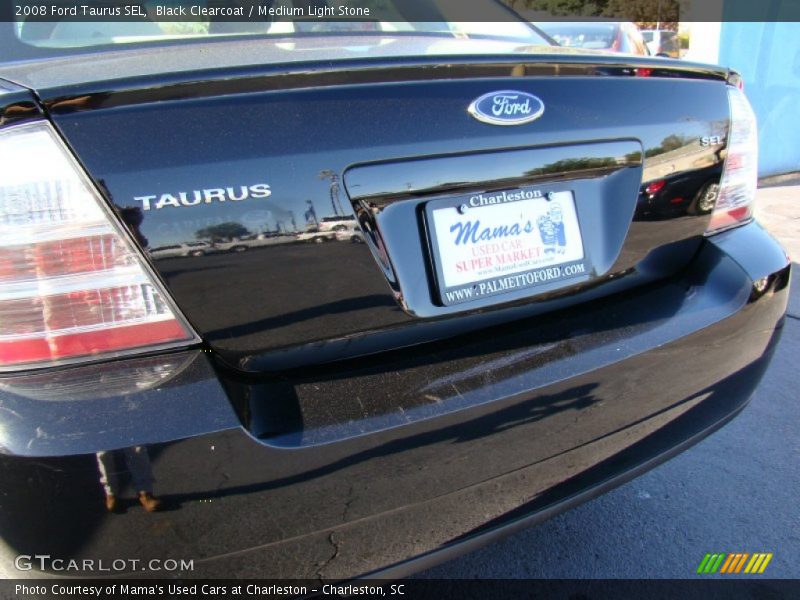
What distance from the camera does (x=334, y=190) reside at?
3.78 feet

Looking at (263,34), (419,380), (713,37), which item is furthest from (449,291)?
(713,37)

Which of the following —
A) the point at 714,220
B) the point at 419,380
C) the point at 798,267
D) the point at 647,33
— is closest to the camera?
the point at 419,380

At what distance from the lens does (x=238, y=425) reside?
3.55ft

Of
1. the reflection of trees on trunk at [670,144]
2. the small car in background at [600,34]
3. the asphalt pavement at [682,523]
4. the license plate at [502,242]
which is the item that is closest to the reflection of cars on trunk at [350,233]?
the license plate at [502,242]

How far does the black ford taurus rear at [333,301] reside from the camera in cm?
103

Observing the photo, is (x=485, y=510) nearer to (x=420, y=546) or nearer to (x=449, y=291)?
(x=420, y=546)

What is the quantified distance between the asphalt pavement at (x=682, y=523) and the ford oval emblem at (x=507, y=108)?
1.13 metres

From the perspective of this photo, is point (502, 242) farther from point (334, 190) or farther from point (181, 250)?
point (181, 250)

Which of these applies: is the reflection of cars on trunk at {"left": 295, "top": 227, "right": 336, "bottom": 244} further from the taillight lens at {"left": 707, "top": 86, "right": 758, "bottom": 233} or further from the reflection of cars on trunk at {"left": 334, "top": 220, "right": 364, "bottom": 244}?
the taillight lens at {"left": 707, "top": 86, "right": 758, "bottom": 233}

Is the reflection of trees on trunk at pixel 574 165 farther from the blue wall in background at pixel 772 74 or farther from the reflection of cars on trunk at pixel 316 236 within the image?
the blue wall in background at pixel 772 74

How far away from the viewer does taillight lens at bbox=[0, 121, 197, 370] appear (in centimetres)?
100

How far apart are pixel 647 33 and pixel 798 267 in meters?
14.1

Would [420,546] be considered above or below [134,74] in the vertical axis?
below

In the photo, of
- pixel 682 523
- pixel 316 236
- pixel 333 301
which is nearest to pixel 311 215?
pixel 316 236
